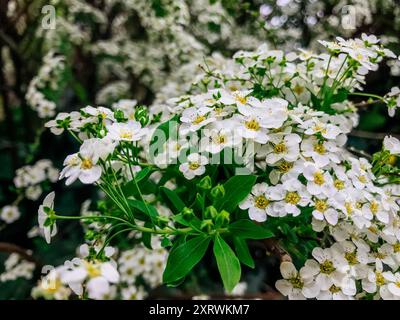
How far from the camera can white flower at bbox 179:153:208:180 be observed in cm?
75

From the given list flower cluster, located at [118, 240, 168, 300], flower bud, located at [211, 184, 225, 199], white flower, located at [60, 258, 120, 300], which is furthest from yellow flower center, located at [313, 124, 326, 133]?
flower cluster, located at [118, 240, 168, 300]

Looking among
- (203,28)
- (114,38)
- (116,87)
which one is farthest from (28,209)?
(203,28)

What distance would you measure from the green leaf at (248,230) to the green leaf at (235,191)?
0.03 m

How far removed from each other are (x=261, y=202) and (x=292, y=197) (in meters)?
0.06

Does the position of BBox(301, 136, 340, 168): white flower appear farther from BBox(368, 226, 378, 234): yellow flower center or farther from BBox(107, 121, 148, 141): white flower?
BBox(107, 121, 148, 141): white flower

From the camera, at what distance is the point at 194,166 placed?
2.55ft

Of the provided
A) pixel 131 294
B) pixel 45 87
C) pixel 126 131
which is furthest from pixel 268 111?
pixel 45 87

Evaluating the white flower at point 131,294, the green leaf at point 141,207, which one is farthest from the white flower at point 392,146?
the white flower at point 131,294

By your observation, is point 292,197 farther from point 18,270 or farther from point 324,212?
point 18,270

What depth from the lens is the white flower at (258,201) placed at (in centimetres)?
74

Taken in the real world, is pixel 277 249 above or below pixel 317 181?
below

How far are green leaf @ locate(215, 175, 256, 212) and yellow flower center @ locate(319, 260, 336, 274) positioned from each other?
0.18 m

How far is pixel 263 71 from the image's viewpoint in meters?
0.95
